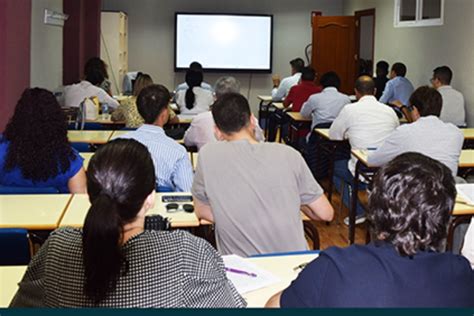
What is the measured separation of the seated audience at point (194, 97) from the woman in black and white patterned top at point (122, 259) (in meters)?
5.70

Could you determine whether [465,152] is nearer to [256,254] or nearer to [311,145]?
[311,145]

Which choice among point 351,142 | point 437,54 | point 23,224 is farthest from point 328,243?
point 437,54

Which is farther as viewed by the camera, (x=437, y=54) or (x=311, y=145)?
(x=437, y=54)

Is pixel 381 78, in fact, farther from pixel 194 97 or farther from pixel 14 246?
pixel 14 246

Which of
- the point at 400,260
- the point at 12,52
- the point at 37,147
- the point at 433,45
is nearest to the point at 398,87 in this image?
the point at 433,45

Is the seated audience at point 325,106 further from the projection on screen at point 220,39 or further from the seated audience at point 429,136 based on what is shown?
the projection on screen at point 220,39

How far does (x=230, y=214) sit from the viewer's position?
278 centimetres

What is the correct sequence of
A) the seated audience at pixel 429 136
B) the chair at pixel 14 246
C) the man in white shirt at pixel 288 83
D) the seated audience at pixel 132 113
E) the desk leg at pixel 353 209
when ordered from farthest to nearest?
the man in white shirt at pixel 288 83 < the seated audience at pixel 132 113 < the desk leg at pixel 353 209 < the seated audience at pixel 429 136 < the chair at pixel 14 246

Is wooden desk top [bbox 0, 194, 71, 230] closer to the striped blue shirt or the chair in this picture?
the chair

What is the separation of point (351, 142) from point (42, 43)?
354 cm

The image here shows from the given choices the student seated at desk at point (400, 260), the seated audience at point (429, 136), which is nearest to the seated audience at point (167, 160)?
the seated audience at point (429, 136)

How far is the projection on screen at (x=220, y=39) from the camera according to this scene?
40.4 feet

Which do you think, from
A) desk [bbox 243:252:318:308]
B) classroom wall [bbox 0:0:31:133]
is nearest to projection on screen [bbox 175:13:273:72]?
classroom wall [bbox 0:0:31:133]

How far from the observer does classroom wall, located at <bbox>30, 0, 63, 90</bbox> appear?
6680mm
